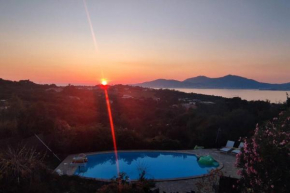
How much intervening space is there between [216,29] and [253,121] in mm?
8457

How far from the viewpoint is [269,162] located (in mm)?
3916

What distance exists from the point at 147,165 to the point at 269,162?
9.16m

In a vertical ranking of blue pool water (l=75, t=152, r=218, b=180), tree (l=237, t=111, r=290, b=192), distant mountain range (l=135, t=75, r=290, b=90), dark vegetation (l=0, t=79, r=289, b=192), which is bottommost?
blue pool water (l=75, t=152, r=218, b=180)

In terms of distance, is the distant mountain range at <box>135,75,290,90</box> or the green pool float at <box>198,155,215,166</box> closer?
the green pool float at <box>198,155,215,166</box>

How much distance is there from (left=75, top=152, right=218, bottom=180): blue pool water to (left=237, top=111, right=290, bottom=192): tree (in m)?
6.36

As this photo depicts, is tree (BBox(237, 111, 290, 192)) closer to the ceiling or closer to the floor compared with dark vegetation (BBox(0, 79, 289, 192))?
closer to the ceiling

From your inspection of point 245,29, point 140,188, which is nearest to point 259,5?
point 245,29

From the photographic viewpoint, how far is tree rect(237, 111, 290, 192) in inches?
147

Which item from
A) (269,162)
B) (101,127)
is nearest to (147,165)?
(101,127)

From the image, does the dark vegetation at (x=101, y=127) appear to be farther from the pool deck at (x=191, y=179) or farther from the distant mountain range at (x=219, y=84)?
the distant mountain range at (x=219, y=84)

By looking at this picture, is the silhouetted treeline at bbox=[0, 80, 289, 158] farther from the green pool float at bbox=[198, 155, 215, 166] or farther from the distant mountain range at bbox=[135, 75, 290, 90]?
the distant mountain range at bbox=[135, 75, 290, 90]

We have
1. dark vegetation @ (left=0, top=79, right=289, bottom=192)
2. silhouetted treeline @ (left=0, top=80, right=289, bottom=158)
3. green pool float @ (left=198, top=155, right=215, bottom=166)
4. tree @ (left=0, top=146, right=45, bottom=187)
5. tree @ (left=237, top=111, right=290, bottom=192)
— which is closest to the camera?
tree @ (left=237, top=111, right=290, bottom=192)

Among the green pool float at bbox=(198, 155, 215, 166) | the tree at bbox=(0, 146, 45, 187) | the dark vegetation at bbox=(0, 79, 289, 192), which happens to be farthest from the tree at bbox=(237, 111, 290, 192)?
the green pool float at bbox=(198, 155, 215, 166)

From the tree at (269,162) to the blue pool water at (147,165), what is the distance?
6358 millimetres
